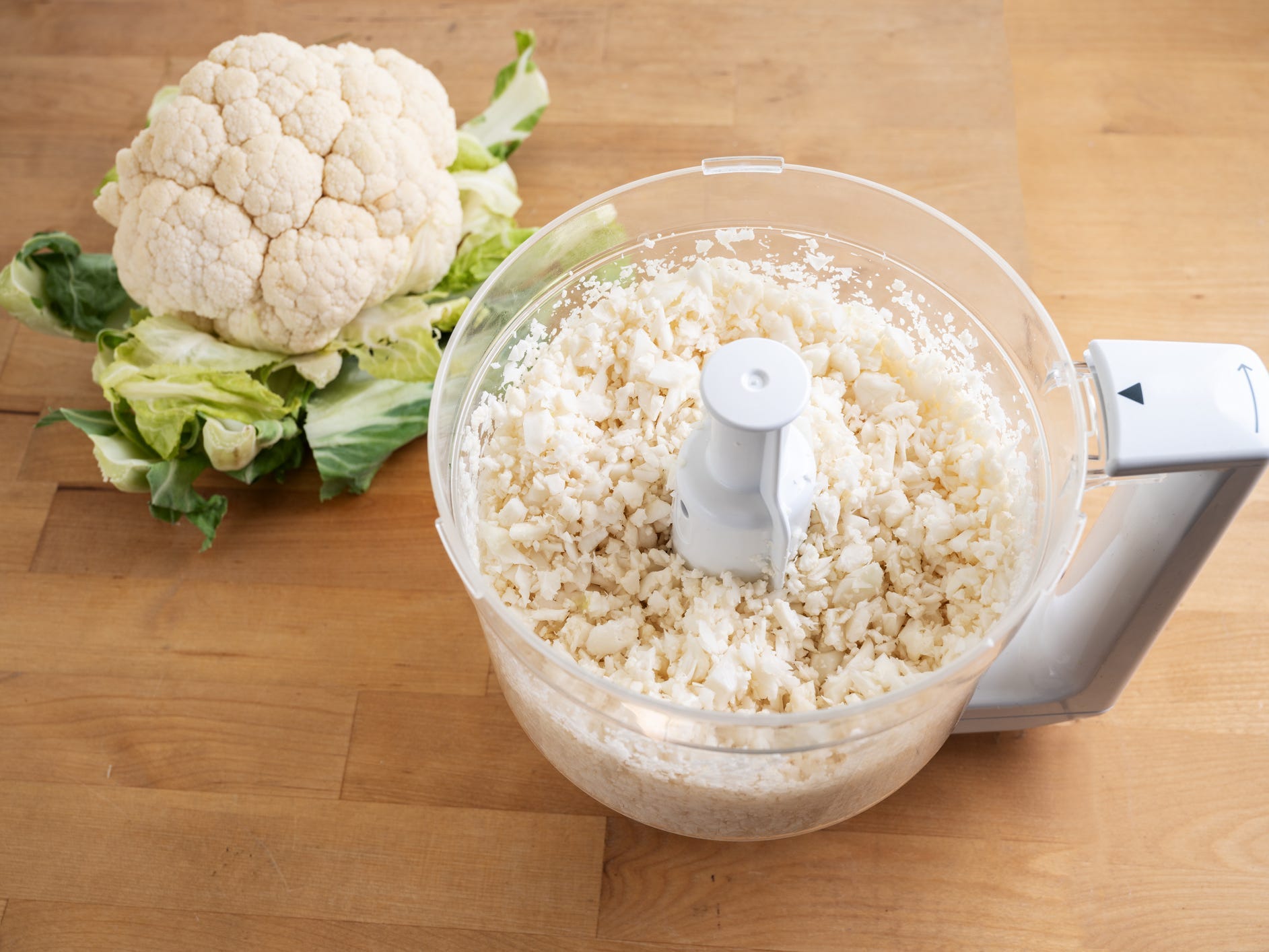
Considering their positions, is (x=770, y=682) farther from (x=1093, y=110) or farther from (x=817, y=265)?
(x=1093, y=110)

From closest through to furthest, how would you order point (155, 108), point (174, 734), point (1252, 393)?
point (1252, 393) < point (174, 734) < point (155, 108)

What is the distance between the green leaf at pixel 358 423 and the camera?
0.93 metres

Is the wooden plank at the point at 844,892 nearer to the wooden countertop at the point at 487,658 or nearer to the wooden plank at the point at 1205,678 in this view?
the wooden countertop at the point at 487,658

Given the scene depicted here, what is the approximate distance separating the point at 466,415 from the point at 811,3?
75 centimetres

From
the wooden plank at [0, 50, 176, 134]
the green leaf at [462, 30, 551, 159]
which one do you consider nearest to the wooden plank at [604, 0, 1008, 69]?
the green leaf at [462, 30, 551, 159]

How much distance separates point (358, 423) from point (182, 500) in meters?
0.17

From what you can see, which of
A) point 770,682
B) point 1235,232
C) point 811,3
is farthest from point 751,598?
point 811,3

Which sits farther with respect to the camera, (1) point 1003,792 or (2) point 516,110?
(2) point 516,110

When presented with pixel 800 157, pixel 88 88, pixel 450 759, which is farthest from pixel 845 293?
pixel 88 88

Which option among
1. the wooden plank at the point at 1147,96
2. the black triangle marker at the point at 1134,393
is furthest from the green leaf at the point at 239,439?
the wooden plank at the point at 1147,96

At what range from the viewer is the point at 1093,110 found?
109 cm

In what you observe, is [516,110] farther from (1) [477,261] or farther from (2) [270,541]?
(2) [270,541]

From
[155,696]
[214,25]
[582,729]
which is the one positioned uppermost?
[214,25]

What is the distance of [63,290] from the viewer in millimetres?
1021
